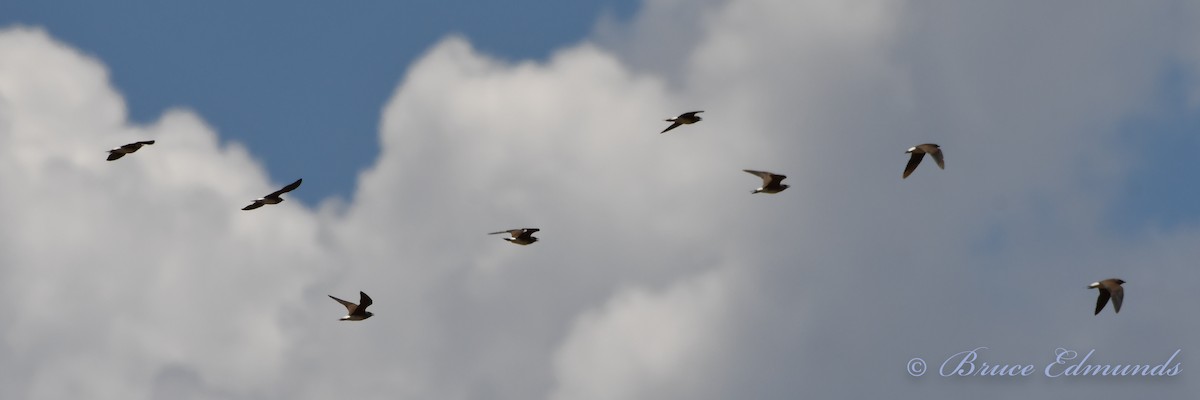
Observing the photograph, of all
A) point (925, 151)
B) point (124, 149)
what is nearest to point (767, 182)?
point (925, 151)

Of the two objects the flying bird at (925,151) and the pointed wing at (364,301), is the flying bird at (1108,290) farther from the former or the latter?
the pointed wing at (364,301)

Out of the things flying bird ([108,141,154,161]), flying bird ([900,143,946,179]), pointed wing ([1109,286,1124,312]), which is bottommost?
pointed wing ([1109,286,1124,312])

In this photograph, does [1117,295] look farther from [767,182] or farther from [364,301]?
[364,301]

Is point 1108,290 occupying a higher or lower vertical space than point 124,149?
lower

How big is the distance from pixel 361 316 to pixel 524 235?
7.02 metres

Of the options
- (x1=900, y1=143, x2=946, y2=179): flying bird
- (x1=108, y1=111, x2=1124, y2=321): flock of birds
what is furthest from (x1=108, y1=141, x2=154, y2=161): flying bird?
(x1=900, y1=143, x2=946, y2=179): flying bird

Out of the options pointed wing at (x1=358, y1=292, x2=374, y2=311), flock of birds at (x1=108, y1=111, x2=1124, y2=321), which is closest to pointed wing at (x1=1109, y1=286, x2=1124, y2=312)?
flock of birds at (x1=108, y1=111, x2=1124, y2=321)

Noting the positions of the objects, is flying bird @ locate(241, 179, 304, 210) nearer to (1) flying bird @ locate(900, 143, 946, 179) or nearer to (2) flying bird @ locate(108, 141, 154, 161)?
(2) flying bird @ locate(108, 141, 154, 161)

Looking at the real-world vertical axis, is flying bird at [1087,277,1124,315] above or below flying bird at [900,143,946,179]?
below

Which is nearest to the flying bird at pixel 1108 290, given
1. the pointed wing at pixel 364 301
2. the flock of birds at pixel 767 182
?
the flock of birds at pixel 767 182

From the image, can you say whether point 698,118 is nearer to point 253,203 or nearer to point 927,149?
point 927,149

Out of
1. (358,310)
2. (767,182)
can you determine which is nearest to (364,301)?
(358,310)

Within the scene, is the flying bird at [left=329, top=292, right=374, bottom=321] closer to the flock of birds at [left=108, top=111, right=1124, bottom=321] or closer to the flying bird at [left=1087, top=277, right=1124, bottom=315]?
the flock of birds at [left=108, top=111, right=1124, bottom=321]

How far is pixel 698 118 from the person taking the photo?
104 meters
